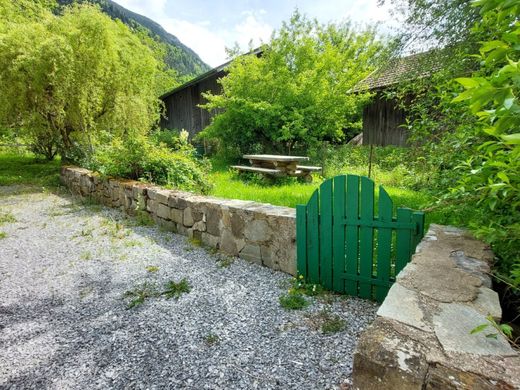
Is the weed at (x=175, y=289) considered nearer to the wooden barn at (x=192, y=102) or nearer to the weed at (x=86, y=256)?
the weed at (x=86, y=256)

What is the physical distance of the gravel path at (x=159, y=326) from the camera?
1967 mm

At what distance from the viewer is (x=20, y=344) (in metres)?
2.31

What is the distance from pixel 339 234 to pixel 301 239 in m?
0.44

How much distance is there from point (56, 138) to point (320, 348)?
11.1m

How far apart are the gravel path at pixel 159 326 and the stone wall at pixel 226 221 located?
0.21 metres

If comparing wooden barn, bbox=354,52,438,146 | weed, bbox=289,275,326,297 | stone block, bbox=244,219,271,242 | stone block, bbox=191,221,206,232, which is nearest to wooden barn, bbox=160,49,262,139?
wooden barn, bbox=354,52,438,146

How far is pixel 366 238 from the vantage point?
8.77 feet

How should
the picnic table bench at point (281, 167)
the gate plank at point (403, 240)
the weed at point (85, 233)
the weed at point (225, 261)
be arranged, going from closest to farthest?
the gate plank at point (403, 240)
the weed at point (225, 261)
the weed at point (85, 233)
the picnic table bench at point (281, 167)

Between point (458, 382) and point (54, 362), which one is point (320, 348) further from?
point (54, 362)

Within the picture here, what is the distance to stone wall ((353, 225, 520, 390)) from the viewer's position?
1.03m

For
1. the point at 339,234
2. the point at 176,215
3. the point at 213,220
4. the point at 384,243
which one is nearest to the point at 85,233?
the point at 176,215

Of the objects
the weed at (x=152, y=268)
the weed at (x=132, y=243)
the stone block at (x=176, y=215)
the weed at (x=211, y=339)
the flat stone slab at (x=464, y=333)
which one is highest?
the flat stone slab at (x=464, y=333)

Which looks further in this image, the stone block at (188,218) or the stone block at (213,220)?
the stone block at (188,218)

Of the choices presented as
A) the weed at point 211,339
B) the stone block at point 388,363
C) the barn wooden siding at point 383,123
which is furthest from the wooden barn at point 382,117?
the stone block at point 388,363
